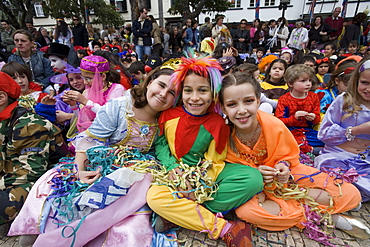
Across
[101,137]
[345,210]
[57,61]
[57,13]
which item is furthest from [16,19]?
[345,210]

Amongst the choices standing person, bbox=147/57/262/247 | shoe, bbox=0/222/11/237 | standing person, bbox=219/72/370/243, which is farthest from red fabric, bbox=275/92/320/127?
shoe, bbox=0/222/11/237

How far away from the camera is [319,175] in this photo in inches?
78.4

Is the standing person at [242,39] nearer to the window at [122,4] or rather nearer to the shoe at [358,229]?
the shoe at [358,229]

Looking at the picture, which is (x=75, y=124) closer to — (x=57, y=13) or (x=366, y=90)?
(x=366, y=90)

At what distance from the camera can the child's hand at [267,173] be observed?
178cm

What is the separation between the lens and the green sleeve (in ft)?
6.47

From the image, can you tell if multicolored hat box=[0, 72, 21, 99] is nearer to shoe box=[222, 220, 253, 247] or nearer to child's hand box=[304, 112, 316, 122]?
shoe box=[222, 220, 253, 247]

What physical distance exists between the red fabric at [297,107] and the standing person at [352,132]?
1.59 feet

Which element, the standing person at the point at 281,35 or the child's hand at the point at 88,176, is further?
the standing person at the point at 281,35

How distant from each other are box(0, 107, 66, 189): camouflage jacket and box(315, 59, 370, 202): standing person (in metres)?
2.77

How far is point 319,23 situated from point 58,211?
1054 centimetres

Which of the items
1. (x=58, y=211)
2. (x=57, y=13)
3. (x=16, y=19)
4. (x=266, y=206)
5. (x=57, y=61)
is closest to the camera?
(x=58, y=211)

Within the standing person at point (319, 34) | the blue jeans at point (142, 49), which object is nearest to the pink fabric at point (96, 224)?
the blue jeans at point (142, 49)

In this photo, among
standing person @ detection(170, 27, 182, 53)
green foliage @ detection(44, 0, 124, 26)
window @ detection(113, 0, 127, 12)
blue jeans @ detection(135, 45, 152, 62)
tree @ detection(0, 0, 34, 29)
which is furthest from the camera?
window @ detection(113, 0, 127, 12)
